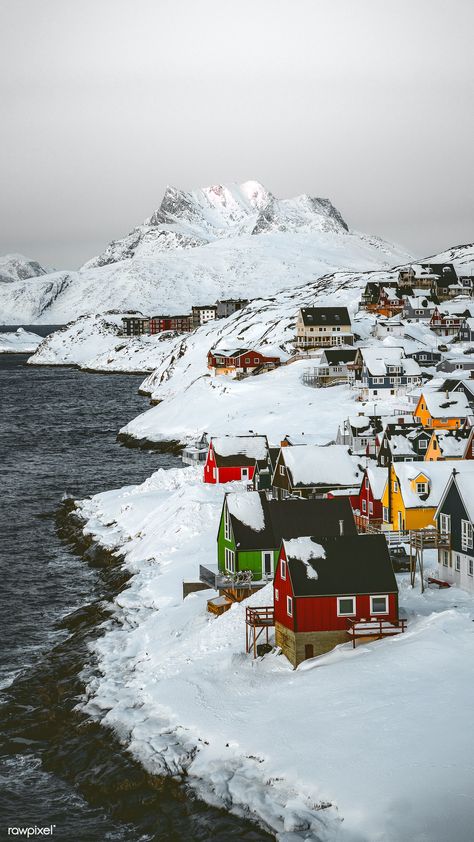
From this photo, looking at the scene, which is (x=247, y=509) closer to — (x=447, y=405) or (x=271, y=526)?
(x=271, y=526)

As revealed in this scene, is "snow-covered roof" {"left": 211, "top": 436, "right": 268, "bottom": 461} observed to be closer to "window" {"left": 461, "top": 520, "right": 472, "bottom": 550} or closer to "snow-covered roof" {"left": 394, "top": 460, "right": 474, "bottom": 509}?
"snow-covered roof" {"left": 394, "top": 460, "right": 474, "bottom": 509}

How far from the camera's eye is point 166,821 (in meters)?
28.8

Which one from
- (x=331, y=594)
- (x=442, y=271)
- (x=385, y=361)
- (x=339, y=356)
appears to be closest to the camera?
(x=331, y=594)

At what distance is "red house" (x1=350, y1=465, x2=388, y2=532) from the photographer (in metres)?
55.2

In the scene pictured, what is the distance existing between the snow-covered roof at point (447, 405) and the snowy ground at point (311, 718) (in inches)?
1740

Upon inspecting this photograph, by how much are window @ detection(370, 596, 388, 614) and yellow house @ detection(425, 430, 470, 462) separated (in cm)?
2999

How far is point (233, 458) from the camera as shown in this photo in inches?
2960

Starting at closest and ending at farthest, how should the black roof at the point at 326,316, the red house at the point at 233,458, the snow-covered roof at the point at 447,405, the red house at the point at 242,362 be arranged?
the red house at the point at 233,458 < the snow-covered roof at the point at 447,405 < the red house at the point at 242,362 < the black roof at the point at 326,316

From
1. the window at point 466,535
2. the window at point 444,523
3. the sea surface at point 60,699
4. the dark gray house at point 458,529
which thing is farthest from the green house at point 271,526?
the sea surface at point 60,699

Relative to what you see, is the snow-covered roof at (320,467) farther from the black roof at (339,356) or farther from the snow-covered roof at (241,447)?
the black roof at (339,356)

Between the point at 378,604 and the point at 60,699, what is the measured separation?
44.8 ft

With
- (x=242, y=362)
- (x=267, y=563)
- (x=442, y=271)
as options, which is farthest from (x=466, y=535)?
(x=442, y=271)

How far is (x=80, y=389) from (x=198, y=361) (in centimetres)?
3276

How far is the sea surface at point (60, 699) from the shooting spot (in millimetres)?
29219
